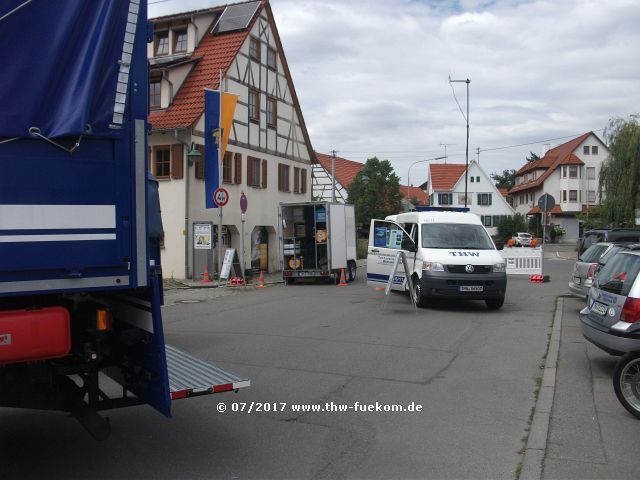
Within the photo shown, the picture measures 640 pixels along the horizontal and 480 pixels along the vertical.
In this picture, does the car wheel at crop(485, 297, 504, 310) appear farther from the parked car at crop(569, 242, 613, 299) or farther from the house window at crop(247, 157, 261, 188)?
the house window at crop(247, 157, 261, 188)

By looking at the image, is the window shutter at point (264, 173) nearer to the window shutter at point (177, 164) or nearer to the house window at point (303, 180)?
the house window at point (303, 180)

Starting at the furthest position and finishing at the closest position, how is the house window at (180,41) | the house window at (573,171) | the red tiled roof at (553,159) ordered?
1. the red tiled roof at (553,159)
2. the house window at (573,171)
3. the house window at (180,41)

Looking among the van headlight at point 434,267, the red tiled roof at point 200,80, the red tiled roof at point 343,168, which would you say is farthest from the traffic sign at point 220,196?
the red tiled roof at point 343,168

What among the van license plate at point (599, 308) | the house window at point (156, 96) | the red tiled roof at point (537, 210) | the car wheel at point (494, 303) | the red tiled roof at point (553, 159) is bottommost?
the car wheel at point (494, 303)

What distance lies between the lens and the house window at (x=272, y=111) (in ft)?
98.7

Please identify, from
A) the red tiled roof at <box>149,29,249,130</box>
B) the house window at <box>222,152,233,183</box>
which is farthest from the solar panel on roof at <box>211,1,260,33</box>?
the house window at <box>222,152,233,183</box>

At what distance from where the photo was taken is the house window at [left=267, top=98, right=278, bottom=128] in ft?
98.7

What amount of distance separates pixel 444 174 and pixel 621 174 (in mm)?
46580

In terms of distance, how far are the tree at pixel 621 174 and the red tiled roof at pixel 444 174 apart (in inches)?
1668

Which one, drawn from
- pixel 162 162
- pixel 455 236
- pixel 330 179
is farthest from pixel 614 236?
pixel 330 179

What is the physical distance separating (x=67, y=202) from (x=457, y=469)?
10.9 feet

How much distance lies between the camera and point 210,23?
97.2 feet

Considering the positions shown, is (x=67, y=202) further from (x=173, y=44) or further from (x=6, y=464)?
(x=173, y=44)

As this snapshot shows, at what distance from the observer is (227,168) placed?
2666cm
